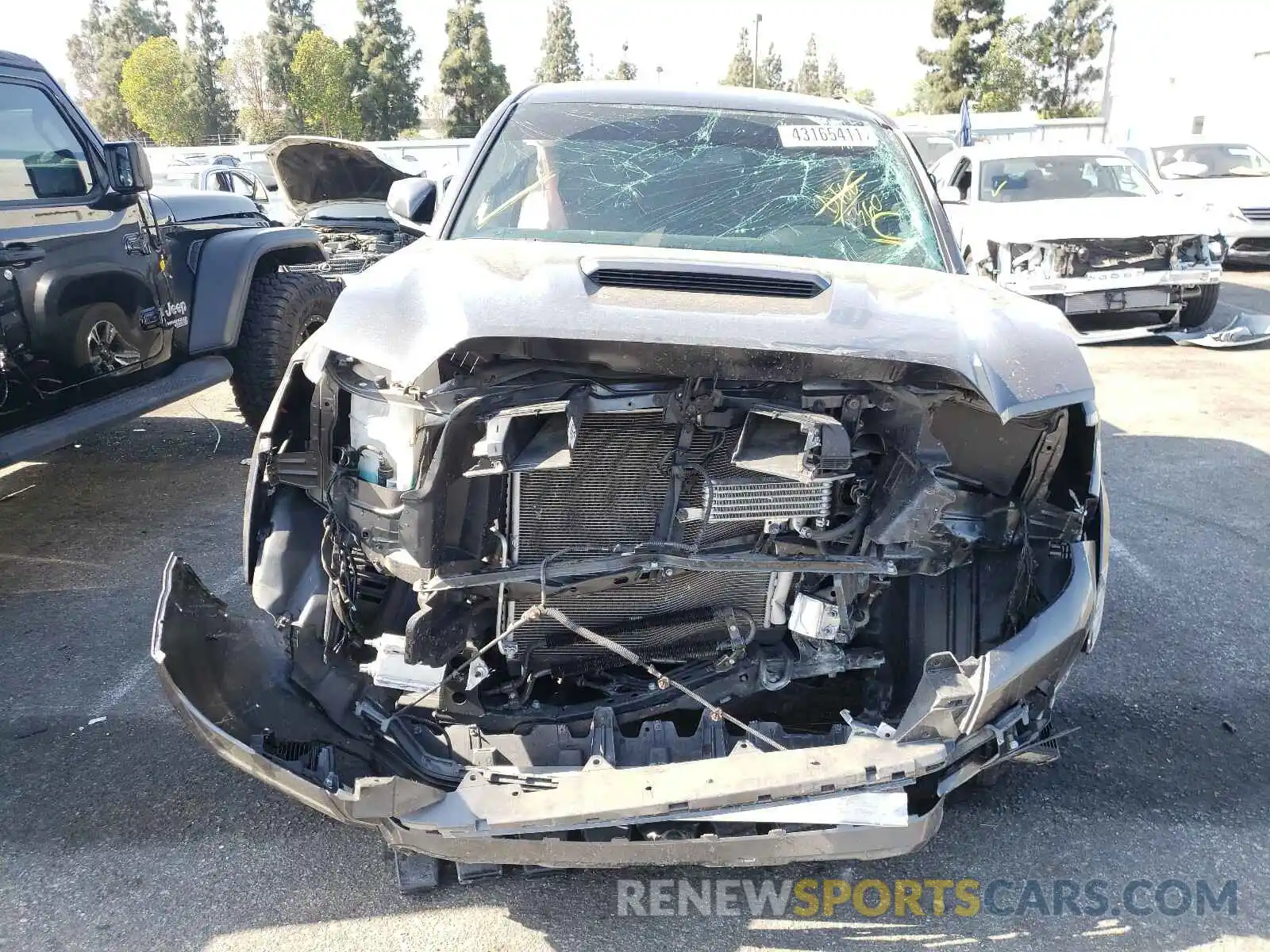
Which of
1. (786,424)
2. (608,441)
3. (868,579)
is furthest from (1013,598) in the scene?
(608,441)

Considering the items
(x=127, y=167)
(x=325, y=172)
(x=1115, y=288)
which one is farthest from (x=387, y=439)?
(x=325, y=172)

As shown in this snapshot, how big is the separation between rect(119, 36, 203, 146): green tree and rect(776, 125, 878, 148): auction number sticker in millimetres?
50063

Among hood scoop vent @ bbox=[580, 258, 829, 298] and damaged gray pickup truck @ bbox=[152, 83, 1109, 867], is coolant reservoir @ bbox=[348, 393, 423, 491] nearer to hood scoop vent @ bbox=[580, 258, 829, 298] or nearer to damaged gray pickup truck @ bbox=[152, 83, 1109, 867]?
damaged gray pickup truck @ bbox=[152, 83, 1109, 867]

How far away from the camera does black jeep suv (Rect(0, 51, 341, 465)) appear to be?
4.03 meters

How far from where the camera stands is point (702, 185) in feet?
10.3

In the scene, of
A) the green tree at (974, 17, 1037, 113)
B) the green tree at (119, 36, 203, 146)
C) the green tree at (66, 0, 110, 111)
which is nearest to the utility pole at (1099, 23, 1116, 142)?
the green tree at (974, 17, 1037, 113)

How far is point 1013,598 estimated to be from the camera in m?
2.39

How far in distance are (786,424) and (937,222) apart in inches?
54.7

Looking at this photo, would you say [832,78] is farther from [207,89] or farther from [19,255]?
[19,255]

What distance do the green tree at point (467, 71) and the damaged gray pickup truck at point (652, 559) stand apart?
151 feet

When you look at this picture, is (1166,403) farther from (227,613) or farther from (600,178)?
(227,613)

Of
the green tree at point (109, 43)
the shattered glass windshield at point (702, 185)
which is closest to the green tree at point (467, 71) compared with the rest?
the green tree at point (109, 43)

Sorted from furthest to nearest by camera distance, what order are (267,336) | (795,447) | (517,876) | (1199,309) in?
(1199,309)
(267,336)
(517,876)
(795,447)

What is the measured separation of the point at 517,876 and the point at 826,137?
272 cm
